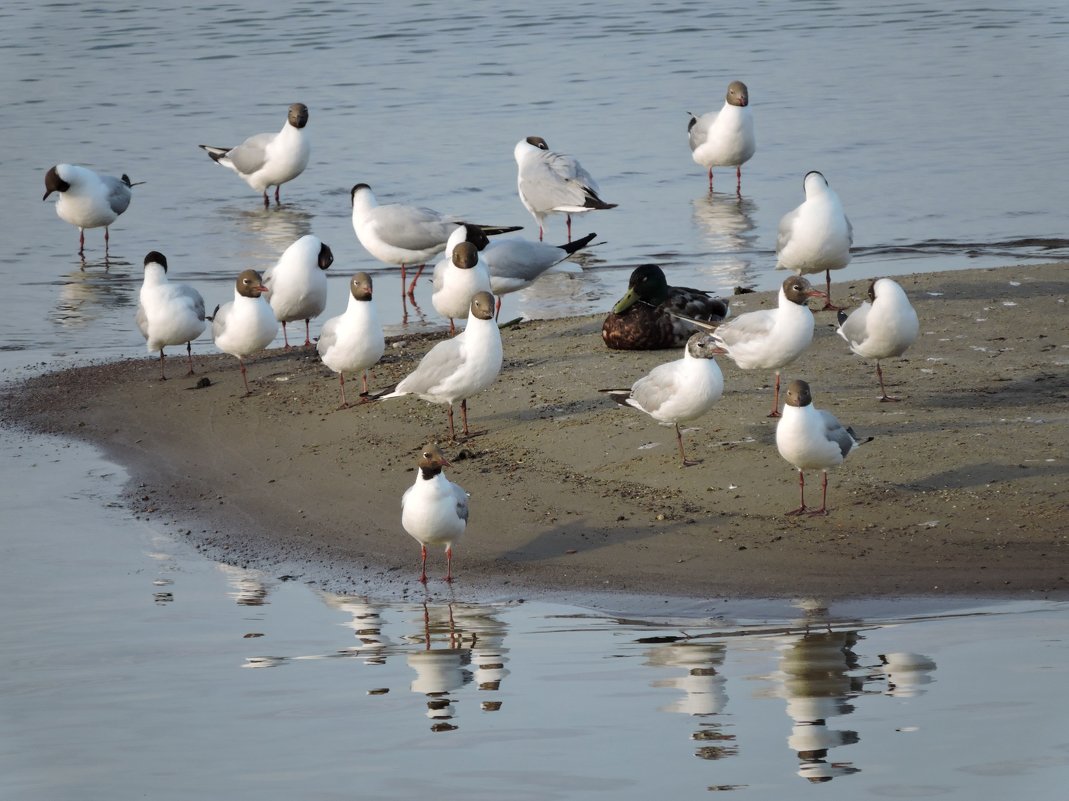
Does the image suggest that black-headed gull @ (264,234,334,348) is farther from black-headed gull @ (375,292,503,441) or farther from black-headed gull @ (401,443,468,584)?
black-headed gull @ (401,443,468,584)

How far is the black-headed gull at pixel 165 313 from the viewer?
11539mm

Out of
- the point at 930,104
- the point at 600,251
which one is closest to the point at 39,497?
the point at 600,251

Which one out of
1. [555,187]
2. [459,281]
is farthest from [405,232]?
[555,187]

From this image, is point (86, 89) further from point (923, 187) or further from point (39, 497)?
point (39, 497)

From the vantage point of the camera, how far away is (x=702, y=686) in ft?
19.5

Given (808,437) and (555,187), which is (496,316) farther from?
(555,187)

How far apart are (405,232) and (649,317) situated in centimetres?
365

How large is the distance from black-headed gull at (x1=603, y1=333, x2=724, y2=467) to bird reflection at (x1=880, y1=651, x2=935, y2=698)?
253 centimetres

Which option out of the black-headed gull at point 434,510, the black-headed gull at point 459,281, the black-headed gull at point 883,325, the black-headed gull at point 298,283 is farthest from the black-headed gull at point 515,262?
the black-headed gull at point 434,510

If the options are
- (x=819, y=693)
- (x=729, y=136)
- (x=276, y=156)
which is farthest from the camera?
(x=276, y=156)

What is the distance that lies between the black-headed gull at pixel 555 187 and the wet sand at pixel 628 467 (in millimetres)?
4675

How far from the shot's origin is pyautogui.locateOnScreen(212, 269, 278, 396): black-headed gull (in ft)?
35.8

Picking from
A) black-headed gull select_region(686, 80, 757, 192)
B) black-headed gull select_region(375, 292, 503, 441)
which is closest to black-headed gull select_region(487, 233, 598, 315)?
black-headed gull select_region(375, 292, 503, 441)

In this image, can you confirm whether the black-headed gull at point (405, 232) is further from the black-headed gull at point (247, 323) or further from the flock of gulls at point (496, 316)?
the black-headed gull at point (247, 323)
